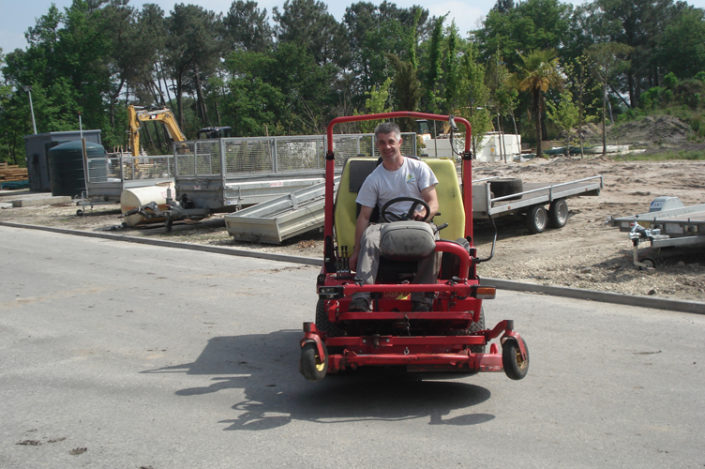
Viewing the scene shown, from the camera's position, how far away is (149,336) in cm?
757

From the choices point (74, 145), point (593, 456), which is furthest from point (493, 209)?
point (74, 145)

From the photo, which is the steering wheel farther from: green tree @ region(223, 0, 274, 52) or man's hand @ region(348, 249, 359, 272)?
green tree @ region(223, 0, 274, 52)

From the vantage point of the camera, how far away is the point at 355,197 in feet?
21.6

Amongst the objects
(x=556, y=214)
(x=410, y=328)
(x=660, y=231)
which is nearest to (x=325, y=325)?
(x=410, y=328)

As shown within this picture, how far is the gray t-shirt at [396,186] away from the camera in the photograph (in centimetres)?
593

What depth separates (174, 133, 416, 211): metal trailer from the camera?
17.9 metres

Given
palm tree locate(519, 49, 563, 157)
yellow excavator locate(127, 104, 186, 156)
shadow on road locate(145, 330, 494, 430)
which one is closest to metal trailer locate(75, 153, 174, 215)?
yellow excavator locate(127, 104, 186, 156)

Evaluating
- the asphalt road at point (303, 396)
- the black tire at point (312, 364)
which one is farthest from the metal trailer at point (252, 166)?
the black tire at point (312, 364)

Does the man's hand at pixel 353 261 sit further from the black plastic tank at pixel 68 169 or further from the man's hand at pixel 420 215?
the black plastic tank at pixel 68 169

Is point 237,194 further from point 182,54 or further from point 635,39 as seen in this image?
point 635,39

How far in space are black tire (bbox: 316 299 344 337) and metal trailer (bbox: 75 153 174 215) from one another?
67.7 ft

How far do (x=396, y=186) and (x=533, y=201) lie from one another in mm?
8406

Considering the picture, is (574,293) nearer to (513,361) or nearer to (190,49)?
(513,361)

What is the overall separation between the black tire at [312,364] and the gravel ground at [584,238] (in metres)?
5.38
